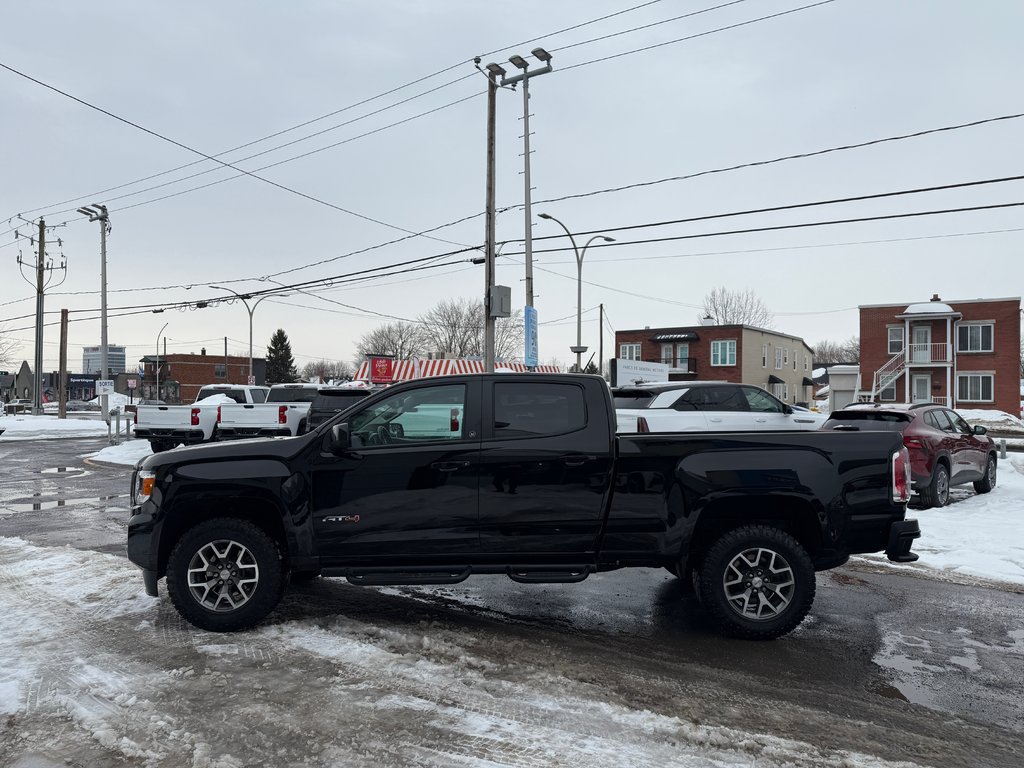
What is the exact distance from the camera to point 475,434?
541 centimetres

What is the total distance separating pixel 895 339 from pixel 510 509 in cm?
4472

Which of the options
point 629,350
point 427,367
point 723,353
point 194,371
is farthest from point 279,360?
point 427,367

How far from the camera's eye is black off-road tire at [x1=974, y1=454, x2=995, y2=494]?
12.7 metres

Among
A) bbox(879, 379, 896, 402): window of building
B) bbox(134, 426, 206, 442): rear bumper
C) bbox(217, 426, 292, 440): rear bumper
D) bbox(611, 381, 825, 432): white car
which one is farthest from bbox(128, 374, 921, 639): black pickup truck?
bbox(879, 379, 896, 402): window of building

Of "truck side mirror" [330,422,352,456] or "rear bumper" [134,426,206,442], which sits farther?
"rear bumper" [134,426,206,442]

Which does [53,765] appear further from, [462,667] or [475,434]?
[475,434]

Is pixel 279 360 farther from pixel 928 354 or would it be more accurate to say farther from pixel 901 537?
pixel 901 537

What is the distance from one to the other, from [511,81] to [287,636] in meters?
17.2

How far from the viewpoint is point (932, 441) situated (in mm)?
11078

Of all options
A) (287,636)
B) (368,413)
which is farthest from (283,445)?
(287,636)

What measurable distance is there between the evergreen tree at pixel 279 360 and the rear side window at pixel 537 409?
298 feet

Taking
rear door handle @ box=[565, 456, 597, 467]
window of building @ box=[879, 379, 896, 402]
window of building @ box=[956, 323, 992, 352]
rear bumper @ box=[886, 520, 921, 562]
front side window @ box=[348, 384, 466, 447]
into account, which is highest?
window of building @ box=[956, 323, 992, 352]

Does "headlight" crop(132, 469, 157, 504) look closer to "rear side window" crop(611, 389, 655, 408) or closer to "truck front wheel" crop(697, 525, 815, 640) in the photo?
"truck front wheel" crop(697, 525, 815, 640)

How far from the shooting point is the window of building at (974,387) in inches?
1629
